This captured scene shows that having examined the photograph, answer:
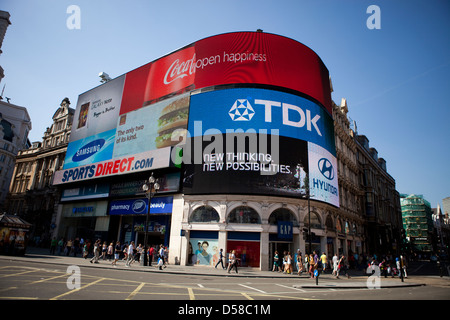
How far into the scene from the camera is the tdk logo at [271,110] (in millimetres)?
27688

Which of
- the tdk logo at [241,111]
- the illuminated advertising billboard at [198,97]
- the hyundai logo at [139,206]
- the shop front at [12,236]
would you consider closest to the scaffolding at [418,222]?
the illuminated advertising billboard at [198,97]

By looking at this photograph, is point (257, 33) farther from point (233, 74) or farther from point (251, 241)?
point (251, 241)

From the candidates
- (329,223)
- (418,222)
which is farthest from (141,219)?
(418,222)

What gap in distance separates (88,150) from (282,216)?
30.7 meters

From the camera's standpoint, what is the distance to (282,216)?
87.6 ft

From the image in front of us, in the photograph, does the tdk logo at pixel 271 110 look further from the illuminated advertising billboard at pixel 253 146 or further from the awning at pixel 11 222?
the awning at pixel 11 222

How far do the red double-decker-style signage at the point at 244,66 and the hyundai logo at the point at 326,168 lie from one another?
761cm

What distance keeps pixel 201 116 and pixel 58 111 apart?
132ft

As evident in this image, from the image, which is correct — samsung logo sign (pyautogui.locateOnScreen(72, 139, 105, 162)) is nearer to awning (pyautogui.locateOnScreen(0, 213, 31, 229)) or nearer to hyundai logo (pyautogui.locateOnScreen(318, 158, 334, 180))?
awning (pyautogui.locateOnScreen(0, 213, 31, 229))

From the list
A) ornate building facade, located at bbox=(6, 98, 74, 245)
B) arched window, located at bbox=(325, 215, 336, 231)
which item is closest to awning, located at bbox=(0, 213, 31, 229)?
ornate building facade, located at bbox=(6, 98, 74, 245)

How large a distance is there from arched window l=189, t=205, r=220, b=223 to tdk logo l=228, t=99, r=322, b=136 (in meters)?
9.84

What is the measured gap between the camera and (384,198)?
56250 mm
